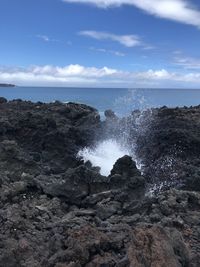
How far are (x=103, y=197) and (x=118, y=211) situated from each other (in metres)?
1.02

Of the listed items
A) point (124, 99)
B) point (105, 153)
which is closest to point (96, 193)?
point (105, 153)

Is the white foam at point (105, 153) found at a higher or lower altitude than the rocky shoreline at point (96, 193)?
lower

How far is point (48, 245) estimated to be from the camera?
12023 mm

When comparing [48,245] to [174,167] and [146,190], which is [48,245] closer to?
[146,190]

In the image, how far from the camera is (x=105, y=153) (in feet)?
81.0

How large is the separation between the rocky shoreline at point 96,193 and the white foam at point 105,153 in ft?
1.18

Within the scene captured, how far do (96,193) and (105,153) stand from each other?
26.6 ft

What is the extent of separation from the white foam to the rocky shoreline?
0.36 meters

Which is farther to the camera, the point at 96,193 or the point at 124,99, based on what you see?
the point at 124,99

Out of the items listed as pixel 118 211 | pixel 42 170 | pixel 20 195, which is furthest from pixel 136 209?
pixel 42 170

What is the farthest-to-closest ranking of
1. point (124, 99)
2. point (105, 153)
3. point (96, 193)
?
point (124, 99)
point (105, 153)
point (96, 193)

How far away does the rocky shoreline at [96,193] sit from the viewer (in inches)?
438

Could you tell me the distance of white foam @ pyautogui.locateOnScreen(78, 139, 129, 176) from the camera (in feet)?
77.3

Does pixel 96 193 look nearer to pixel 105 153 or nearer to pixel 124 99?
pixel 105 153
